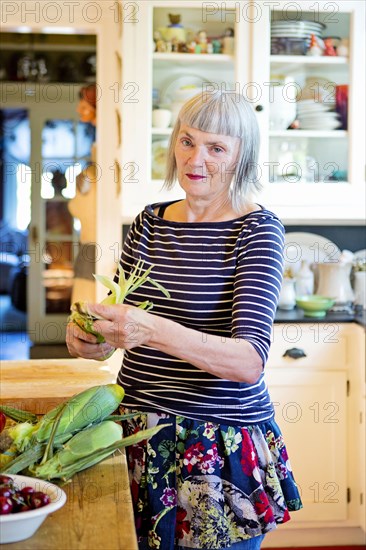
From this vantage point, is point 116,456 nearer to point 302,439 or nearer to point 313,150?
point 302,439

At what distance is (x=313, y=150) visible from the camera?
12.4ft

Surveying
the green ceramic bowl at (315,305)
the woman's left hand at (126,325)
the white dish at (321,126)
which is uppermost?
the white dish at (321,126)

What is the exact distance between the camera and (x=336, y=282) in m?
3.87

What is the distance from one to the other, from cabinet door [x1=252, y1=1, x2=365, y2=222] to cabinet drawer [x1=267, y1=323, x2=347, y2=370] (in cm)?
52

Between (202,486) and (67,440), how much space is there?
357 millimetres

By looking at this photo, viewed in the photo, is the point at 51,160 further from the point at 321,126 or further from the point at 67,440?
the point at 67,440

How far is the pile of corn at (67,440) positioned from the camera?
1.43 m

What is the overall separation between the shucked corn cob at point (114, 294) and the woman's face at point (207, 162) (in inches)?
8.1

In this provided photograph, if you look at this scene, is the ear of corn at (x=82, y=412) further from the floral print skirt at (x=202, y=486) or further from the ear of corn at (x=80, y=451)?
the floral print skirt at (x=202, y=486)

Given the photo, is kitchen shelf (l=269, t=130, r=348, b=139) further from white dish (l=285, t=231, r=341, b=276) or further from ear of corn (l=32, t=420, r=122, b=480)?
ear of corn (l=32, t=420, r=122, b=480)

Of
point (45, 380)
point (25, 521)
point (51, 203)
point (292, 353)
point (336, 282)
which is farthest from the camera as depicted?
point (51, 203)

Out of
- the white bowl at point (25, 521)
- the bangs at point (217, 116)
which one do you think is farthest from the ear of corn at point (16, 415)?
the bangs at point (217, 116)

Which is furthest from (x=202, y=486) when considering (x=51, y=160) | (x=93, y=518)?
(x=51, y=160)

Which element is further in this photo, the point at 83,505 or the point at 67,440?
the point at 67,440
